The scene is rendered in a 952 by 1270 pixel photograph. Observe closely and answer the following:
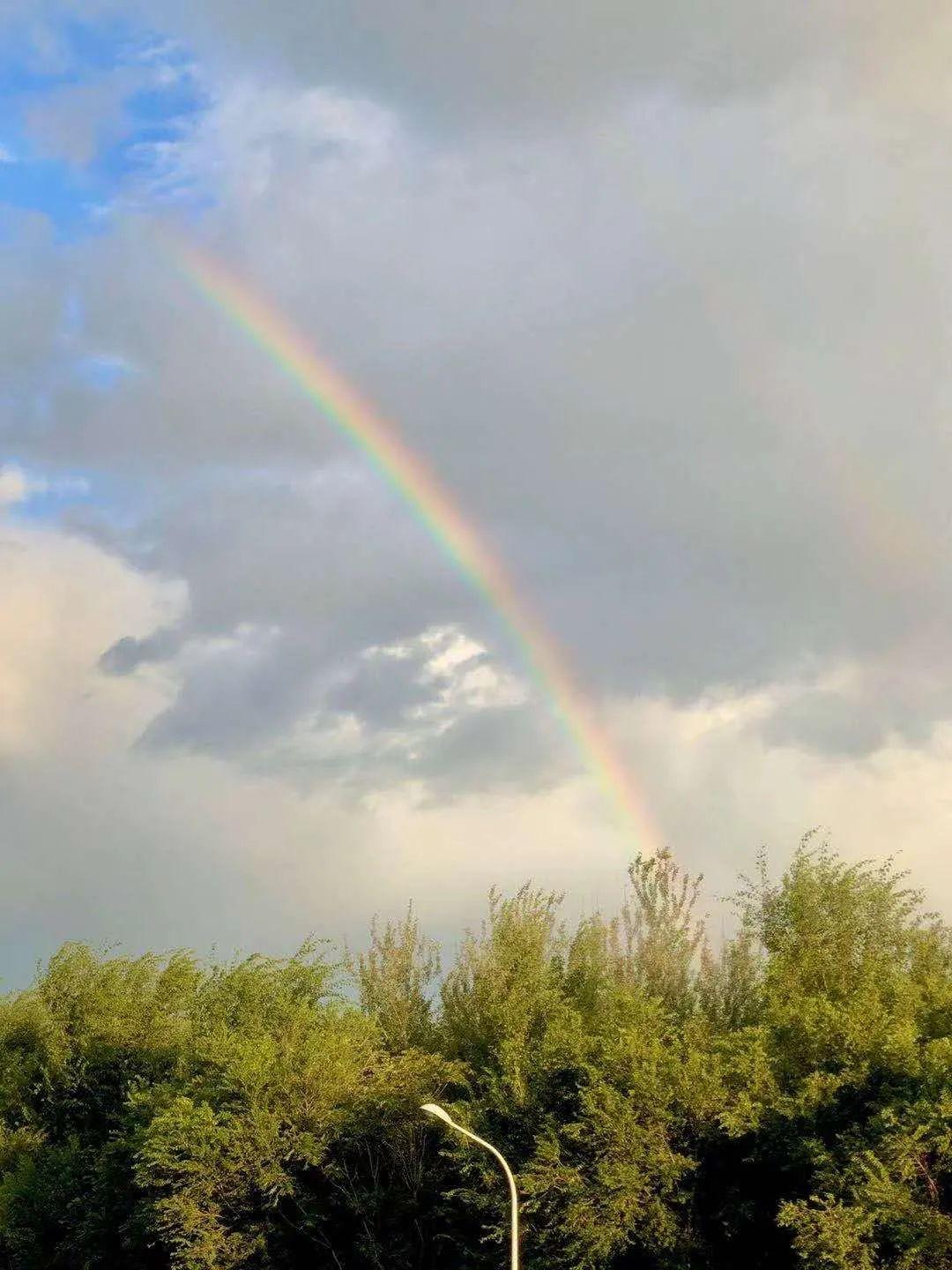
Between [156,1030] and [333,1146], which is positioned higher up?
[156,1030]

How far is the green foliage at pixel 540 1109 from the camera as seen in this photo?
41.1 m

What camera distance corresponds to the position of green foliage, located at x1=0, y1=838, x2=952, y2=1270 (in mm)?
41125

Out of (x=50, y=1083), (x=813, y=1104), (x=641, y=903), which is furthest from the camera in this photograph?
(x=50, y=1083)

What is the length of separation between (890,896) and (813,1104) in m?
12.6

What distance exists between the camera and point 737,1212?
42.1 metres

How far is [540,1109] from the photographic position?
45000mm

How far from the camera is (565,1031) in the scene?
152 ft

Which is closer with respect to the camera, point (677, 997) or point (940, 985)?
point (940, 985)

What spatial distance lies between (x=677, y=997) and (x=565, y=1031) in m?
7.79

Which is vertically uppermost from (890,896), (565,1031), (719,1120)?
(890,896)

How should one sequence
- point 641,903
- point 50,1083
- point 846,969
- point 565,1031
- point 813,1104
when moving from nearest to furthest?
point 813,1104, point 565,1031, point 846,969, point 641,903, point 50,1083

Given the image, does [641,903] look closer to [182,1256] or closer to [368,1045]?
[368,1045]

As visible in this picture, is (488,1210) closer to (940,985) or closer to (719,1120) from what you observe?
(719,1120)

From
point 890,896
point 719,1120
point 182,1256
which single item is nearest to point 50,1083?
point 182,1256
